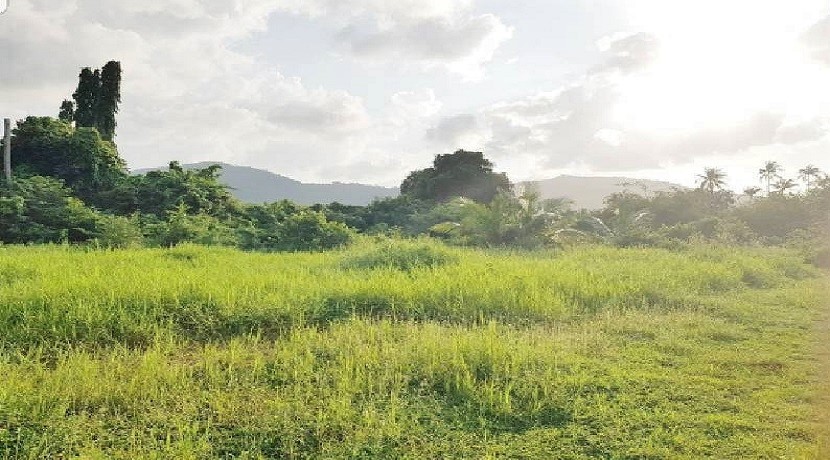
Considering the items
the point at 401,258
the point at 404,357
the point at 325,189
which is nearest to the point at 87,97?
the point at 401,258

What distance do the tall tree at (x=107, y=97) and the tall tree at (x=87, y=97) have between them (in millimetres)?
204

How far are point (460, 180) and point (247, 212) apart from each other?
15.7 metres

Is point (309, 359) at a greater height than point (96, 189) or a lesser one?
lesser

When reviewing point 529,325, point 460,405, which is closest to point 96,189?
point 529,325

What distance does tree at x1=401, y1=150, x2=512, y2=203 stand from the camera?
37.2 metres

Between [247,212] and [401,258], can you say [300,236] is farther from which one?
[401,258]

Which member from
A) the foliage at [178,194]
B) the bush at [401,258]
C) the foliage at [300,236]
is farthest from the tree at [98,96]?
the bush at [401,258]

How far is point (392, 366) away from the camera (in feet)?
19.2

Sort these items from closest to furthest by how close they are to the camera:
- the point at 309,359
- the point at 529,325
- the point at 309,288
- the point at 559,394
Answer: the point at 559,394 → the point at 309,359 → the point at 529,325 → the point at 309,288

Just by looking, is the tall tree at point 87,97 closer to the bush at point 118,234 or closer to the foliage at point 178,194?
the foliage at point 178,194

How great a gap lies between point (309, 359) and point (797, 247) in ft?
70.9

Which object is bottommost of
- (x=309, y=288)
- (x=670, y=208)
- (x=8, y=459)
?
(x=8, y=459)

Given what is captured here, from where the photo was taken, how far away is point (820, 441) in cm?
452

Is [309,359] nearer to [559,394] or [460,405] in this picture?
[460,405]
